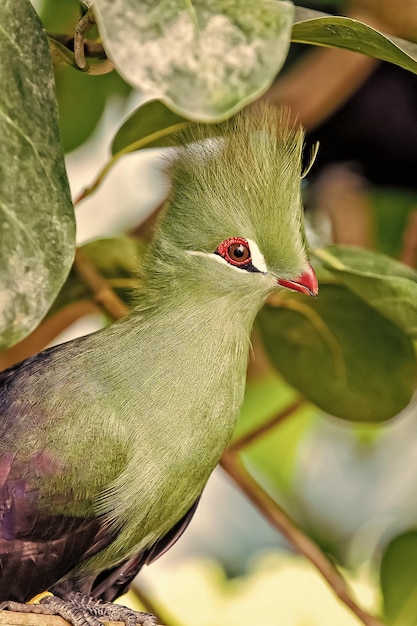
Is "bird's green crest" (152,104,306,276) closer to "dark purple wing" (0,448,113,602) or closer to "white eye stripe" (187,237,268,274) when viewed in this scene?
"white eye stripe" (187,237,268,274)

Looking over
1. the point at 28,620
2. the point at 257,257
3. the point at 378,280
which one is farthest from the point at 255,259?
the point at 28,620

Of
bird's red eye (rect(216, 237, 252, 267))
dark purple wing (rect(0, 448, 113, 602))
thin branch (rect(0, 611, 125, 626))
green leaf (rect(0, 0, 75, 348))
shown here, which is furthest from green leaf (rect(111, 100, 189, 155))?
thin branch (rect(0, 611, 125, 626))

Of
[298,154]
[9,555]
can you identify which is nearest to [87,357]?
[9,555]

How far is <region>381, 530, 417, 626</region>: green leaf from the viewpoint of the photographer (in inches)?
52.6

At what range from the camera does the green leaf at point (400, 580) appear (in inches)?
52.6

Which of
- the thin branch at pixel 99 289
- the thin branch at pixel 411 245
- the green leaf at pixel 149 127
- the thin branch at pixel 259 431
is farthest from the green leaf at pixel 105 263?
the thin branch at pixel 411 245

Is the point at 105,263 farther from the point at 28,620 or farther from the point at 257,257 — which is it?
the point at 28,620

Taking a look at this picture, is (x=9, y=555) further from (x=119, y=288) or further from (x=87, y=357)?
(x=119, y=288)

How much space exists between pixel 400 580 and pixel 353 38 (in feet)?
2.85

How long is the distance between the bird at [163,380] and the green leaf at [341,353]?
0.25m

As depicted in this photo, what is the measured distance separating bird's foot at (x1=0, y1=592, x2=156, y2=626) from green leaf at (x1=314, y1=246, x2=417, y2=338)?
0.52 metres

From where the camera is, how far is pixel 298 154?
1058 mm

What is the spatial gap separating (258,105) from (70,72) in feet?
1.80

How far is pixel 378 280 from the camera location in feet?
3.43
